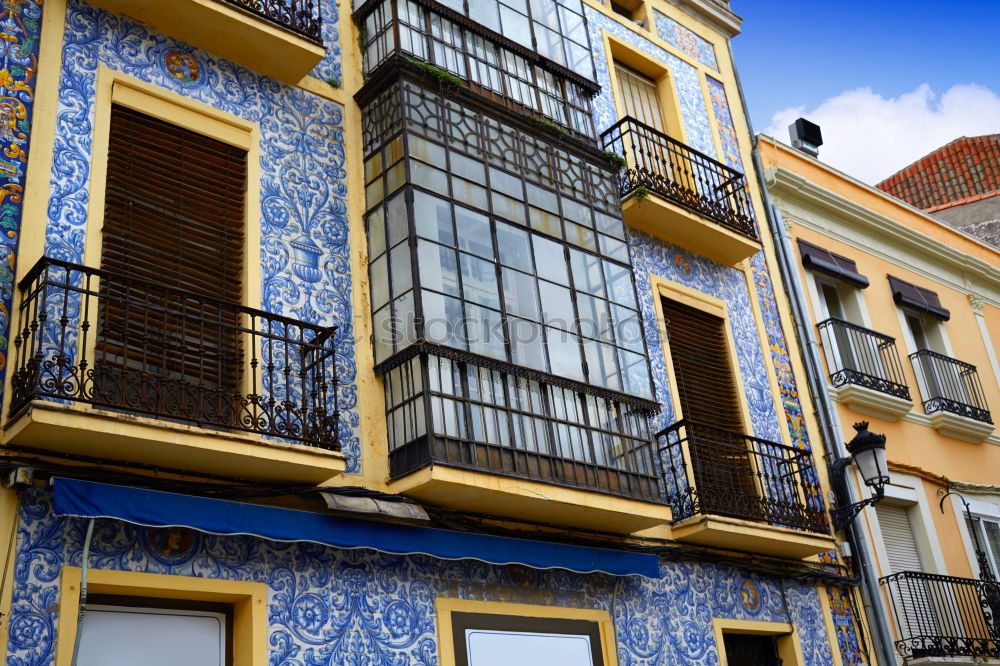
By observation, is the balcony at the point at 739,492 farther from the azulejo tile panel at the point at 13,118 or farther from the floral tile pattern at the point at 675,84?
the azulejo tile panel at the point at 13,118

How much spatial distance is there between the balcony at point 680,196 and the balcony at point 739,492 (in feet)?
6.99

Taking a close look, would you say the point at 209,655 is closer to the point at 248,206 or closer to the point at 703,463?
the point at 248,206

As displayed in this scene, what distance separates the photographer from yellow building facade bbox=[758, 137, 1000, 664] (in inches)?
456

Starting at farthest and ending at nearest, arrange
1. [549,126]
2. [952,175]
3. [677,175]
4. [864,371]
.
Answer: [952,175] < [864,371] < [677,175] < [549,126]

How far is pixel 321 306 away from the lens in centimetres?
810

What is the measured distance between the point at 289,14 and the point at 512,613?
506cm

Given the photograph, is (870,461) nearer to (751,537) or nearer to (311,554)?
(751,537)

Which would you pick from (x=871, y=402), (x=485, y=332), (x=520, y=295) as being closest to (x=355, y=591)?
(x=485, y=332)

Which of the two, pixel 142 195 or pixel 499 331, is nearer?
pixel 142 195

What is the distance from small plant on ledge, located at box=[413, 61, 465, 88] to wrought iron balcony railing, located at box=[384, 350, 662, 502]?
2530 mm

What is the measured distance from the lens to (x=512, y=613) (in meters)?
7.98

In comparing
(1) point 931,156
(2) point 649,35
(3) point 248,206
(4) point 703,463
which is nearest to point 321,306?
(3) point 248,206

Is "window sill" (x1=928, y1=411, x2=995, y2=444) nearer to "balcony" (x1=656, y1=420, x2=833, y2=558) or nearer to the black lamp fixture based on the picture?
the black lamp fixture

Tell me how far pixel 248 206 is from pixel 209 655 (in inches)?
127
